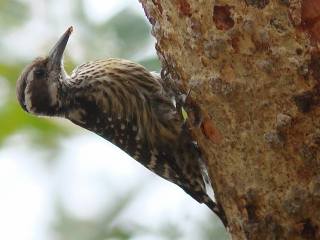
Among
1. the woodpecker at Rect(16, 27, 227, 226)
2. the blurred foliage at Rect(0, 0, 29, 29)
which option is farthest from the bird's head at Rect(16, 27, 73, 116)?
the blurred foliage at Rect(0, 0, 29, 29)

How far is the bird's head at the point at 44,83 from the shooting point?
161 inches

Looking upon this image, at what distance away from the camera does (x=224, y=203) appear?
9.46 ft

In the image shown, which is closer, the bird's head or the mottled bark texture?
the mottled bark texture

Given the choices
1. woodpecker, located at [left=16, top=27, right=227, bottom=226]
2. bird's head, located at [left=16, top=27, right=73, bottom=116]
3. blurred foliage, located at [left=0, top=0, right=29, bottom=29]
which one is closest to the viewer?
woodpecker, located at [left=16, top=27, right=227, bottom=226]

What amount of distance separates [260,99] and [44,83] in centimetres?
178

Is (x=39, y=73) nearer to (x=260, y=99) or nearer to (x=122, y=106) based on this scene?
(x=122, y=106)

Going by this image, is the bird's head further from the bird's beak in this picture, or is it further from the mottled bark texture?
the mottled bark texture

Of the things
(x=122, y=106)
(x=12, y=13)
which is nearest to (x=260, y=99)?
(x=122, y=106)

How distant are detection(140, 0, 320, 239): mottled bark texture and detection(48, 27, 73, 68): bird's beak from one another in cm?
132

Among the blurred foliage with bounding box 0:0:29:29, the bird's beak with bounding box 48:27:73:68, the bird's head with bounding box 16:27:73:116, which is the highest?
the blurred foliage with bounding box 0:0:29:29

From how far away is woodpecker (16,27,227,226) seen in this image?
387cm

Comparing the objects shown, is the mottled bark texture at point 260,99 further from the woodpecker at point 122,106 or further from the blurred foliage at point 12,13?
the blurred foliage at point 12,13

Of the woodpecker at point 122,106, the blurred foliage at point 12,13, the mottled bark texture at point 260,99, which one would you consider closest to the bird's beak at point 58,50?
the woodpecker at point 122,106

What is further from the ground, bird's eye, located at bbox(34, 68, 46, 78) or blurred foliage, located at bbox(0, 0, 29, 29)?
blurred foliage, located at bbox(0, 0, 29, 29)
